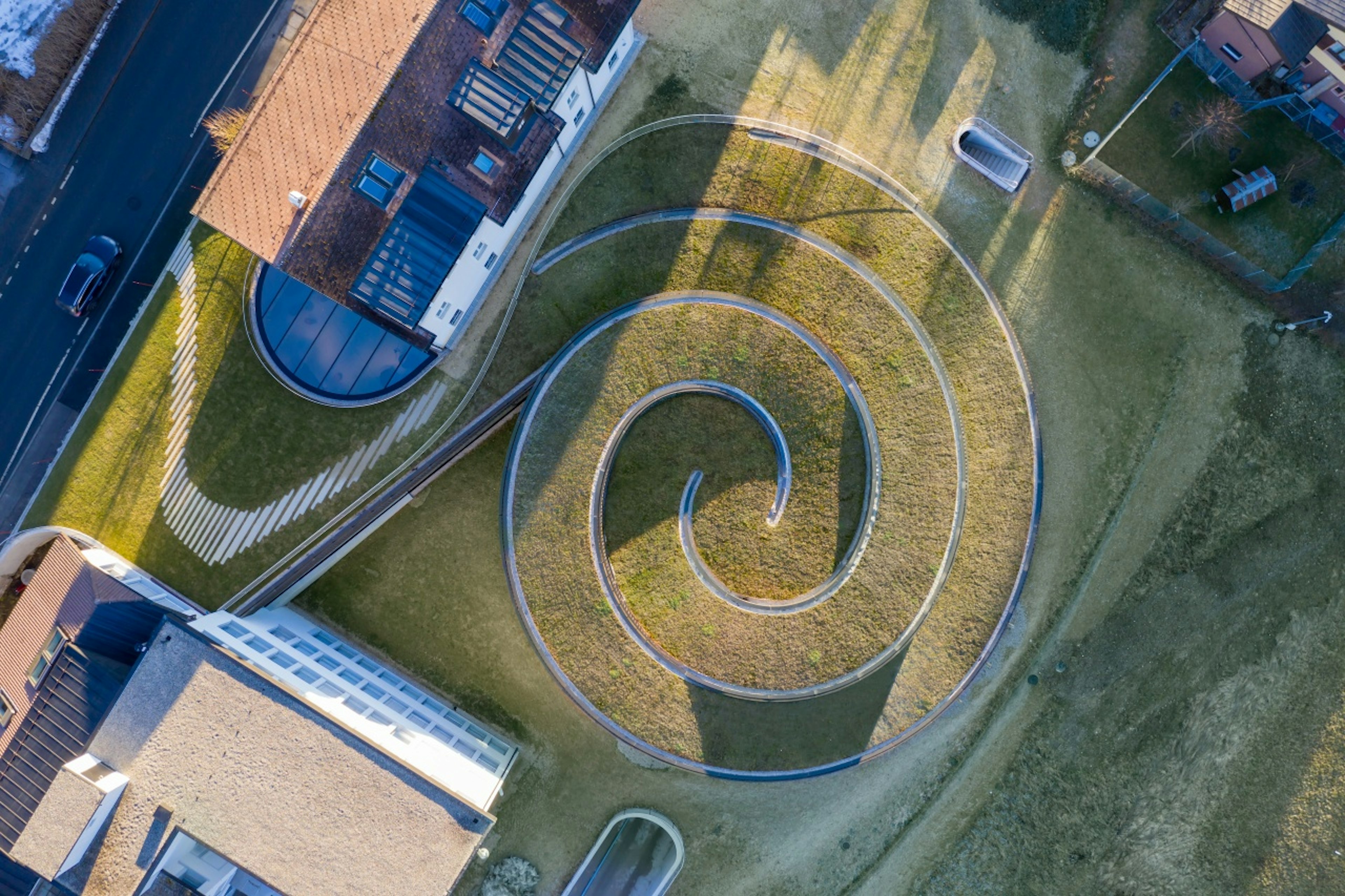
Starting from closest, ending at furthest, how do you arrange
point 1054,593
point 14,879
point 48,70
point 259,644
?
point 14,879 < point 259,644 < point 48,70 < point 1054,593

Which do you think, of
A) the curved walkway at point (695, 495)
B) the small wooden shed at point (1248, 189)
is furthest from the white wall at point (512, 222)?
the small wooden shed at point (1248, 189)

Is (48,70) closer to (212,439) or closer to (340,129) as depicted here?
(340,129)

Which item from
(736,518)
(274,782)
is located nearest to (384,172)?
(736,518)

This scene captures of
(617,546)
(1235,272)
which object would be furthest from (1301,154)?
(617,546)

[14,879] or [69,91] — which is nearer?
[14,879]

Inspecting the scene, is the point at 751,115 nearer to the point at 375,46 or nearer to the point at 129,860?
the point at 375,46

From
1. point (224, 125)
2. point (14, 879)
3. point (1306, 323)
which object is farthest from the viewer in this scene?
point (1306, 323)
